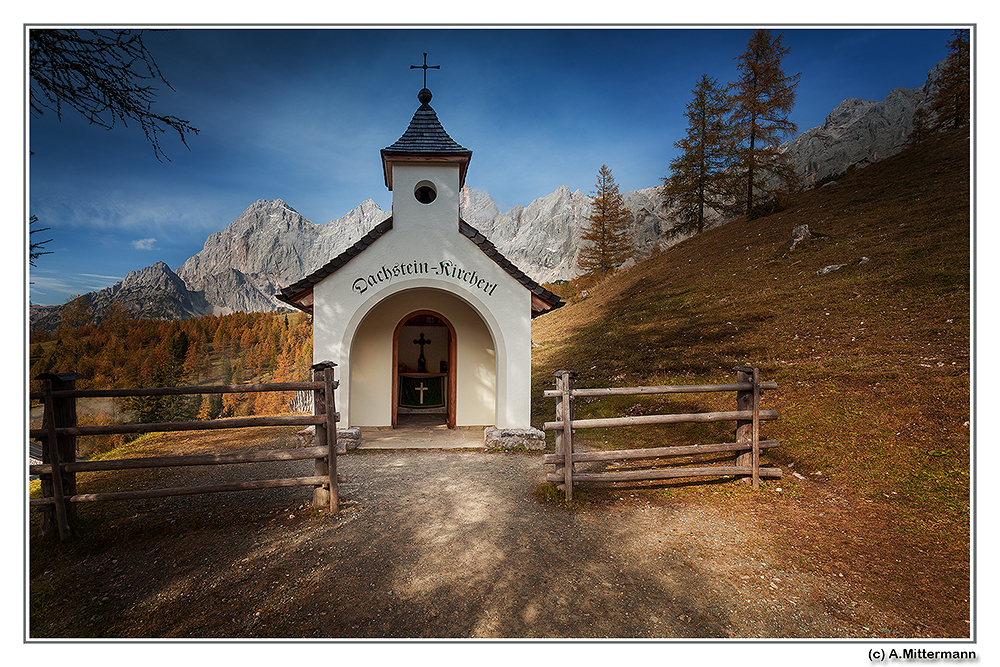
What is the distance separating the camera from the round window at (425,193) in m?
7.94

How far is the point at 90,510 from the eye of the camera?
4977 millimetres

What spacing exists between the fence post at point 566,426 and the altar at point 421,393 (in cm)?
585

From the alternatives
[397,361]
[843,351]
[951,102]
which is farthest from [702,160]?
[397,361]

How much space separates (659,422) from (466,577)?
9.62ft

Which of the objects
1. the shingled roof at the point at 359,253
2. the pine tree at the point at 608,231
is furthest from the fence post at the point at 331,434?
the pine tree at the point at 608,231

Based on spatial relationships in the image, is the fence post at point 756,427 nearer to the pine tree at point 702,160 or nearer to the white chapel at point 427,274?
the white chapel at point 427,274

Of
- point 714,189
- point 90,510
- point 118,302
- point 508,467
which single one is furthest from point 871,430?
point 118,302

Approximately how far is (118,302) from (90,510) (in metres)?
34.9

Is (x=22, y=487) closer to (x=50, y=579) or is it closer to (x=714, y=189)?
(x=50, y=579)

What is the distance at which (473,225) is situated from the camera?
45219 millimetres

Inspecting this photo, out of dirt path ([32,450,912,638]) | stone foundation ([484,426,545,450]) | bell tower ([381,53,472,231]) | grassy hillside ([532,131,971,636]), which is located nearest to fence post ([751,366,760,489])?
grassy hillside ([532,131,971,636])

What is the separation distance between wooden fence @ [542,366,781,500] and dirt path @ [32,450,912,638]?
0.37 meters

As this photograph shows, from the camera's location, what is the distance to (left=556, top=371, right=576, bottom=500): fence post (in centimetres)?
486

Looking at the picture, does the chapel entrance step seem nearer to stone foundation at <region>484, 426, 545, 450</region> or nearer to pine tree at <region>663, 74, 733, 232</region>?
stone foundation at <region>484, 426, 545, 450</region>
